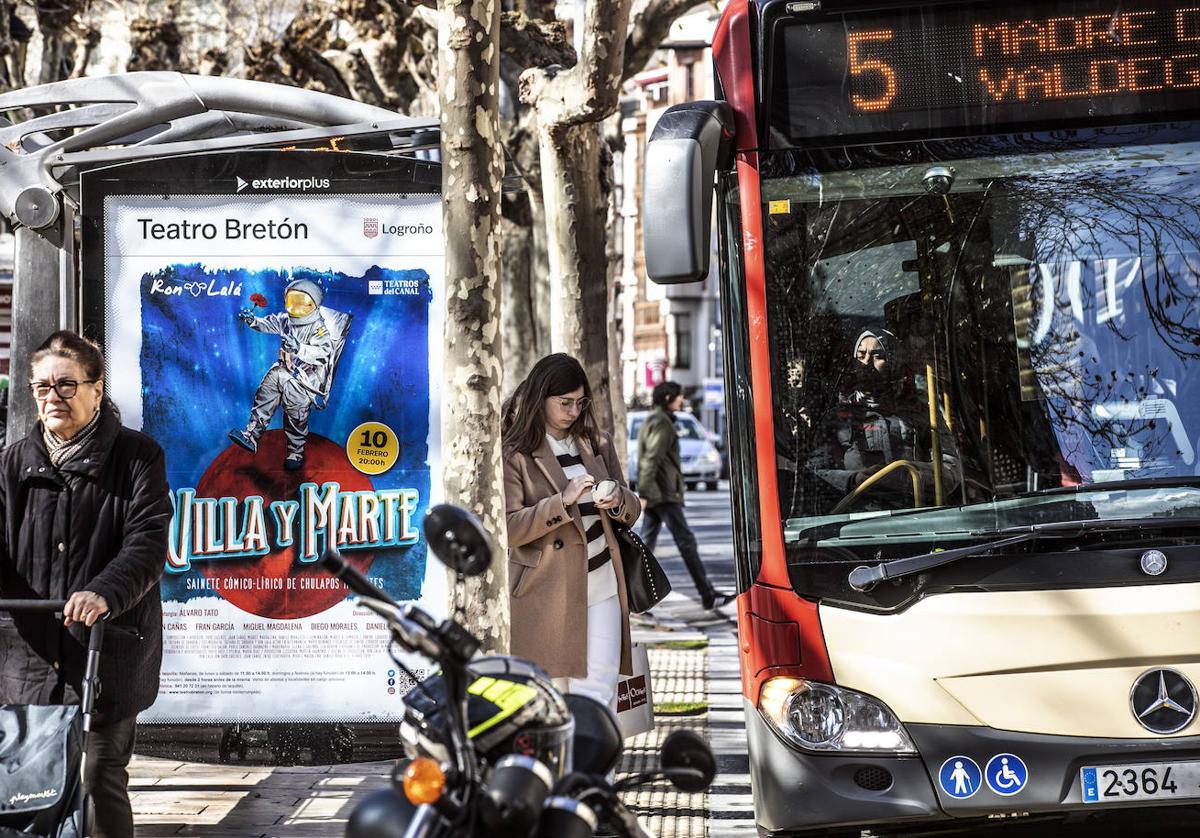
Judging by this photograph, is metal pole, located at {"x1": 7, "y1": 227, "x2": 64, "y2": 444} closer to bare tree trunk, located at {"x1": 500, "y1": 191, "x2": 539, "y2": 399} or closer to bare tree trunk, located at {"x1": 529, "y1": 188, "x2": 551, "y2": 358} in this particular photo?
bare tree trunk, located at {"x1": 529, "y1": 188, "x2": 551, "y2": 358}

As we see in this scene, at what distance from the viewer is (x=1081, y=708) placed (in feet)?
16.1

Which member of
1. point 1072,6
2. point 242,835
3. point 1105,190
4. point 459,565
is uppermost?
point 1072,6

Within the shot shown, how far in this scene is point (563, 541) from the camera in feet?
21.3

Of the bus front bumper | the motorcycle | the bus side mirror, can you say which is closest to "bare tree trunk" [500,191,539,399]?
the bus side mirror

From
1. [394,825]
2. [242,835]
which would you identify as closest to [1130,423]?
[394,825]

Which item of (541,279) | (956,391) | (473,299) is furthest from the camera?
(541,279)

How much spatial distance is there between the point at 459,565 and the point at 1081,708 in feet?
8.50

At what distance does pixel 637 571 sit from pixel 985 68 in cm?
241

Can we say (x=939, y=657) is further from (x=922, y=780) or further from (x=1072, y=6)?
(x=1072, y=6)

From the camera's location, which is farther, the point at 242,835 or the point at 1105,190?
the point at 242,835

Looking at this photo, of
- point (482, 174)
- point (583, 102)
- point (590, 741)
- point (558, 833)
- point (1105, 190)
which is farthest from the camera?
point (583, 102)

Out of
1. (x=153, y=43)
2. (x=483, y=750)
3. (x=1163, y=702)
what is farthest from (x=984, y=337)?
(x=153, y=43)

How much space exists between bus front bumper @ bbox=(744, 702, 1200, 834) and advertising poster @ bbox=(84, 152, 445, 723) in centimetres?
230

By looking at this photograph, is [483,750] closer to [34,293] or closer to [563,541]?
[563,541]
